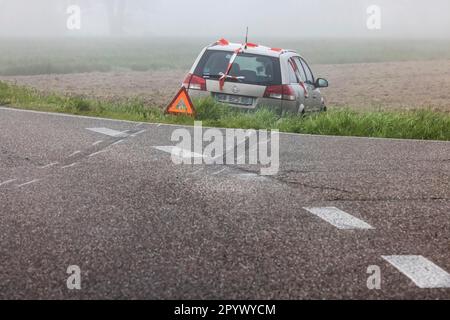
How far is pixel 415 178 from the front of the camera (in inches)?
366

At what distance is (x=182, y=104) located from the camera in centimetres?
1427

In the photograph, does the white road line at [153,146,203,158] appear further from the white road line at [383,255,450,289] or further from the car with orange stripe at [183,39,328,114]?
the white road line at [383,255,450,289]

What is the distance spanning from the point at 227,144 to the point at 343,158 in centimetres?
193

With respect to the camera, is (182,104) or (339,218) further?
(182,104)

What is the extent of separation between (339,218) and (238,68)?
701cm

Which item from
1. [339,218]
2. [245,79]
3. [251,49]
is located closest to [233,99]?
[245,79]

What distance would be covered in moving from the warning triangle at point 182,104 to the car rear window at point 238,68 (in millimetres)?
435

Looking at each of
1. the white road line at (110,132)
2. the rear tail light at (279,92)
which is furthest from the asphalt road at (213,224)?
the rear tail light at (279,92)

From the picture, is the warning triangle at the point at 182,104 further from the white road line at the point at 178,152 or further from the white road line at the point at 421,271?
the white road line at the point at 421,271

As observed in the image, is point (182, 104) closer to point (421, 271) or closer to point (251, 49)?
point (251, 49)

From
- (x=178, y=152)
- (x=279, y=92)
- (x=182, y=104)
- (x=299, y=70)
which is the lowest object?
(x=178, y=152)

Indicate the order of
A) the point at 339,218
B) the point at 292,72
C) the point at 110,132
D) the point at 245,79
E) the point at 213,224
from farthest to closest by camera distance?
the point at 292,72
the point at 245,79
the point at 110,132
the point at 339,218
the point at 213,224
